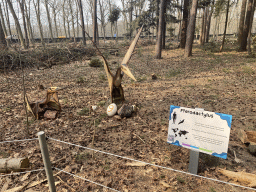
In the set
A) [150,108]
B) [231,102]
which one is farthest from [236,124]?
[150,108]

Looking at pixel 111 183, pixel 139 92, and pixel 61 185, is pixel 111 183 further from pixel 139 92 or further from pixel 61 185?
pixel 139 92

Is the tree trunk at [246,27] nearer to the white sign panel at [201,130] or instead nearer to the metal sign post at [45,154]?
the white sign panel at [201,130]

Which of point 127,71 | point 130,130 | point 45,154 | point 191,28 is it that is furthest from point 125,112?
point 191,28

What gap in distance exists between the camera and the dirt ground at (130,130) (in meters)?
2.62

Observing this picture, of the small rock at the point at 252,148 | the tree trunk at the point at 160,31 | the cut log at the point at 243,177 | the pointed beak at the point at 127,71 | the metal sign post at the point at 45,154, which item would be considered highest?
the tree trunk at the point at 160,31

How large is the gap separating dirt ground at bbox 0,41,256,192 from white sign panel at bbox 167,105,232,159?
606 mm

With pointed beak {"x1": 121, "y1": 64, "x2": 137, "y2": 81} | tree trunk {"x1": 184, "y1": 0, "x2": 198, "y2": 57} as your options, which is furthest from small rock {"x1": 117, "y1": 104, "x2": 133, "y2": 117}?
tree trunk {"x1": 184, "y1": 0, "x2": 198, "y2": 57}

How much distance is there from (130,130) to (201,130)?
197 centimetres

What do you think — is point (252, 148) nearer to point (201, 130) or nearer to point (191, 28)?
point (201, 130)

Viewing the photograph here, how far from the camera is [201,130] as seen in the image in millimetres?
2326

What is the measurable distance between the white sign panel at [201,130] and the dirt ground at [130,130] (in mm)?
606

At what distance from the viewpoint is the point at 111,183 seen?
8.39ft

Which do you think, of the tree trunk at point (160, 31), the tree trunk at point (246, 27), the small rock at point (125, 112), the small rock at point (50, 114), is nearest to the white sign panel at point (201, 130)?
the small rock at point (125, 112)

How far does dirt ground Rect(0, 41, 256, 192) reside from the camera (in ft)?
8.60
